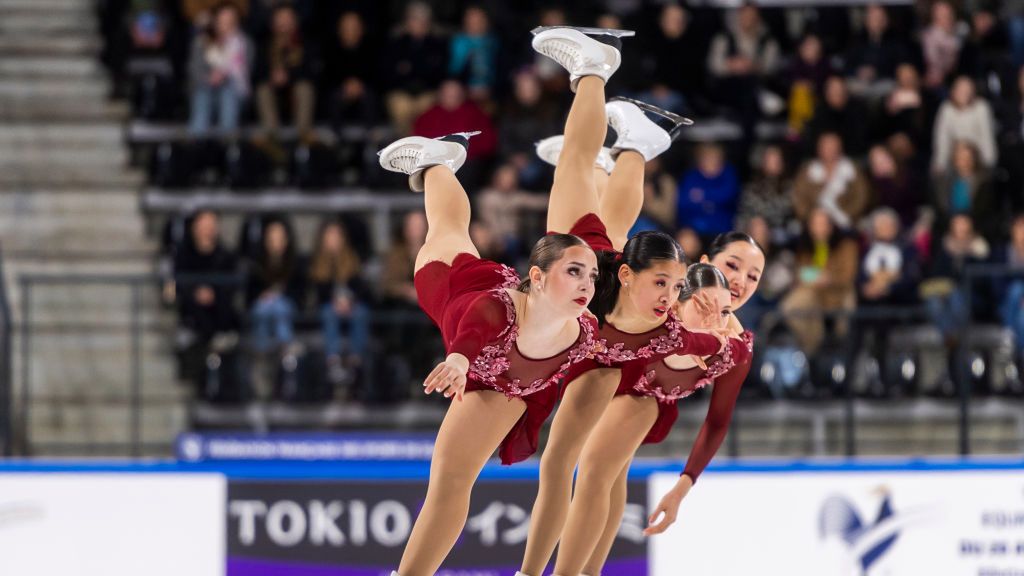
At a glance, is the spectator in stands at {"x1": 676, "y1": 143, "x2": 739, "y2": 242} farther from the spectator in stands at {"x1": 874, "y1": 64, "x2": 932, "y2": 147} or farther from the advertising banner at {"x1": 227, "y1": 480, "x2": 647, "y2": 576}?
the advertising banner at {"x1": 227, "y1": 480, "x2": 647, "y2": 576}

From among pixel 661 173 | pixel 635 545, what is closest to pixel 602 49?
pixel 635 545

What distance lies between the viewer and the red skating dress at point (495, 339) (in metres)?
4.94

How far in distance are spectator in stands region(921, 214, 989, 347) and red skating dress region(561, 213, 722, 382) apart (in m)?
5.57

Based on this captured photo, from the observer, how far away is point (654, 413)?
5641 millimetres

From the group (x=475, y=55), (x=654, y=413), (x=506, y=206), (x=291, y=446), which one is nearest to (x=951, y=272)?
(x=506, y=206)

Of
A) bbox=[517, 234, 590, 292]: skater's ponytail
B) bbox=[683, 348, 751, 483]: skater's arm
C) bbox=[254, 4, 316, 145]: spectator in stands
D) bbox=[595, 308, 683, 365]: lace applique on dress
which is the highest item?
bbox=[254, 4, 316, 145]: spectator in stands

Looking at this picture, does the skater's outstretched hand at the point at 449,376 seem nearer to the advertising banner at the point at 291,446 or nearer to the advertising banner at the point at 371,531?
the advertising banner at the point at 371,531

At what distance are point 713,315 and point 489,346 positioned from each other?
2.89 ft

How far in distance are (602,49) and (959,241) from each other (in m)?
6.61

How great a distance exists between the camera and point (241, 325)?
10969 mm

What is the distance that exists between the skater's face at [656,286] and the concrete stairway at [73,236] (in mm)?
6324

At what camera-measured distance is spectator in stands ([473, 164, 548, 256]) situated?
37.7ft

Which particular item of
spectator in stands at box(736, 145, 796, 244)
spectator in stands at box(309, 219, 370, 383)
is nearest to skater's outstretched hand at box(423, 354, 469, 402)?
spectator in stands at box(309, 219, 370, 383)

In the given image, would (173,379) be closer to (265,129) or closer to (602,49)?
(265,129)
